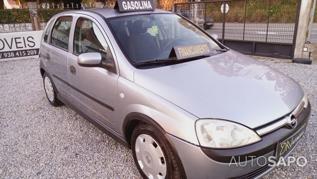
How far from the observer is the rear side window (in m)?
3.47

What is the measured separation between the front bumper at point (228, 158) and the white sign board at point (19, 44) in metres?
7.81

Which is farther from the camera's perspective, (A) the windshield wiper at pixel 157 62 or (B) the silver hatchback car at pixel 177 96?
(A) the windshield wiper at pixel 157 62

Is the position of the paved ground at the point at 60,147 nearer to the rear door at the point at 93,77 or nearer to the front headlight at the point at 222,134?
the rear door at the point at 93,77

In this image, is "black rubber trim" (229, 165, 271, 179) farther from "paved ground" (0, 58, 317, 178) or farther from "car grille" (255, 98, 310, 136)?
"paved ground" (0, 58, 317, 178)

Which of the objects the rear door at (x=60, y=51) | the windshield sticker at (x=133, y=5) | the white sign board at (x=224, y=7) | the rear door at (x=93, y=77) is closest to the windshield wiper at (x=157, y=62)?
the rear door at (x=93, y=77)

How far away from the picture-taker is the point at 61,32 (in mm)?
3705

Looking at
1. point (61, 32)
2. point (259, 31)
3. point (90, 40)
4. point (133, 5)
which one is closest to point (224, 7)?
point (259, 31)

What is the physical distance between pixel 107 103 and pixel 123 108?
319mm

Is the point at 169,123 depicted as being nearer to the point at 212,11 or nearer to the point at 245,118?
the point at 245,118

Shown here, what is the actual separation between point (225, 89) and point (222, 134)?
1.46ft

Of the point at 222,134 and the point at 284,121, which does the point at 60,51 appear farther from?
the point at 284,121

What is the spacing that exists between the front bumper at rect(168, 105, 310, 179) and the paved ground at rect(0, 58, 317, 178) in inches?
27.6

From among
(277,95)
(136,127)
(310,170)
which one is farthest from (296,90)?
(136,127)

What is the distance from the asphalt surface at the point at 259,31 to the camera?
691 cm
